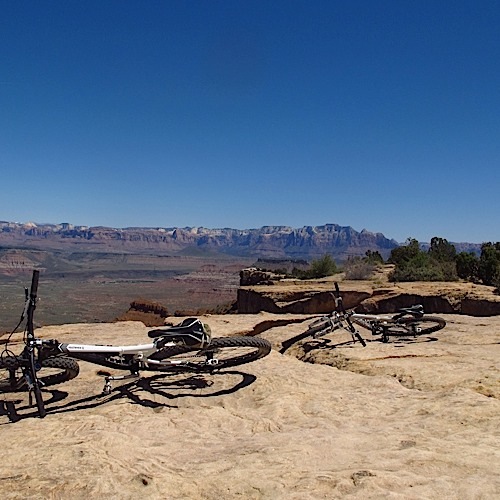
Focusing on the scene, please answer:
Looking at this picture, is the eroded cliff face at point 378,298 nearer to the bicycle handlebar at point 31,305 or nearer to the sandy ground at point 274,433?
the sandy ground at point 274,433

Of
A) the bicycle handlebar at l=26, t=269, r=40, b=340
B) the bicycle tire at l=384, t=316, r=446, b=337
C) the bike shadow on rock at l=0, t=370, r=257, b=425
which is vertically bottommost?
the bike shadow on rock at l=0, t=370, r=257, b=425

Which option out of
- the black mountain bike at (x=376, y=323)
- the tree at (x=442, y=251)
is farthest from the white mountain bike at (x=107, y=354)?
the tree at (x=442, y=251)

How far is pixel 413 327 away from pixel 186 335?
6113mm

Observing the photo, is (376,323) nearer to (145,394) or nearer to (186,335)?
(186,335)

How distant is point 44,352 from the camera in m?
5.66

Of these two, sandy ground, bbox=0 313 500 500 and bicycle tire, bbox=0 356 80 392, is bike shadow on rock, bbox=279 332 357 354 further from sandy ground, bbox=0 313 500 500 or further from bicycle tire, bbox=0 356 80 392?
bicycle tire, bbox=0 356 80 392

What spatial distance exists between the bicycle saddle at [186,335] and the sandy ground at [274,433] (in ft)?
2.40

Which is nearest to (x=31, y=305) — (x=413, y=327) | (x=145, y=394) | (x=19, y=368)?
(x=19, y=368)

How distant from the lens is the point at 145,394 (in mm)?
6285

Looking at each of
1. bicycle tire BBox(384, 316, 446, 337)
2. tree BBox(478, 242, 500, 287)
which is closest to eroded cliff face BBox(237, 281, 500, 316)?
tree BBox(478, 242, 500, 287)

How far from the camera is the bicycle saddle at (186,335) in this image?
Answer: 6.11 metres

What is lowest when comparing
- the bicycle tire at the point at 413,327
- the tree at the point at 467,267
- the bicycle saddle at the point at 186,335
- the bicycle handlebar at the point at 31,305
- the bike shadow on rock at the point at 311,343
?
the bike shadow on rock at the point at 311,343

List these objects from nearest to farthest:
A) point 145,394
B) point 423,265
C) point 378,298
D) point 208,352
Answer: point 145,394 < point 208,352 < point 378,298 < point 423,265

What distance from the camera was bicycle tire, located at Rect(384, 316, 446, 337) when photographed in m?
10.3
